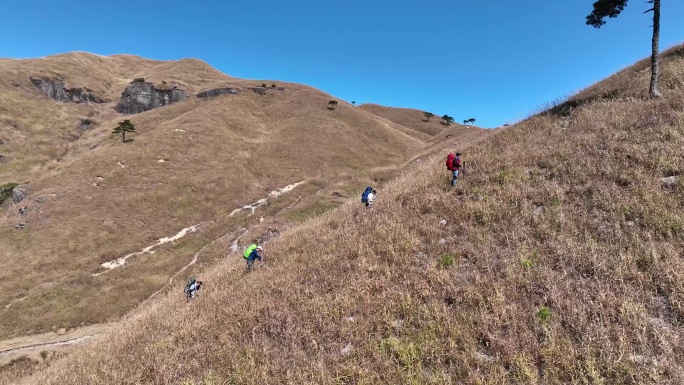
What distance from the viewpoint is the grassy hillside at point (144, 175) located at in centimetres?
3500

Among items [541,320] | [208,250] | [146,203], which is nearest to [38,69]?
[146,203]

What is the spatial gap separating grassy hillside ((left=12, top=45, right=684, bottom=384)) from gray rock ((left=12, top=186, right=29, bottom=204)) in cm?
5816

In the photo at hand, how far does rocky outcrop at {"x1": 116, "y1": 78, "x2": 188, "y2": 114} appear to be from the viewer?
92.5 meters

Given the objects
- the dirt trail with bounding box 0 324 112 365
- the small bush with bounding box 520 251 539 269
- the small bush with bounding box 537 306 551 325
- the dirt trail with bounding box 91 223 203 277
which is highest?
the small bush with bounding box 520 251 539 269

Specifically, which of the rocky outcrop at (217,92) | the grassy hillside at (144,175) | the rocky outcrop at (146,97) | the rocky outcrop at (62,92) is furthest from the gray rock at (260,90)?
the rocky outcrop at (62,92)

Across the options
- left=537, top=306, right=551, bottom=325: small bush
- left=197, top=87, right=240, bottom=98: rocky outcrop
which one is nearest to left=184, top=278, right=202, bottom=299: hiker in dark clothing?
left=537, top=306, right=551, bottom=325: small bush

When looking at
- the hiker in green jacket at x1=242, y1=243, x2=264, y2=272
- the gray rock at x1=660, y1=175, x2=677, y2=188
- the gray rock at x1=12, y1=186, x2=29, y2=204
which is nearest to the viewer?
the gray rock at x1=660, y1=175, x2=677, y2=188

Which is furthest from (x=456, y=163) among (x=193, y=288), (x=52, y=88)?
(x=52, y=88)

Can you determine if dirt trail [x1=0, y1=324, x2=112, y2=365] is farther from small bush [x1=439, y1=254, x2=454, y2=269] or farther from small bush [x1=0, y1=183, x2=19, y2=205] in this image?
small bush [x1=0, y1=183, x2=19, y2=205]

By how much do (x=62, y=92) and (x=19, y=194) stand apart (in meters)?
59.1

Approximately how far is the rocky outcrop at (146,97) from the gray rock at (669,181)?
10188 cm

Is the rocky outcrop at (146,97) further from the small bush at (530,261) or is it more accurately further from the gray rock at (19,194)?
the small bush at (530,261)

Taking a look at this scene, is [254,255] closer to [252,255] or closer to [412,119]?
[252,255]

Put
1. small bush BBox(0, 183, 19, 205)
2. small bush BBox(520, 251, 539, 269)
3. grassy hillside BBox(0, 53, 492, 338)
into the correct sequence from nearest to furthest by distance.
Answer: small bush BBox(520, 251, 539, 269), grassy hillside BBox(0, 53, 492, 338), small bush BBox(0, 183, 19, 205)
